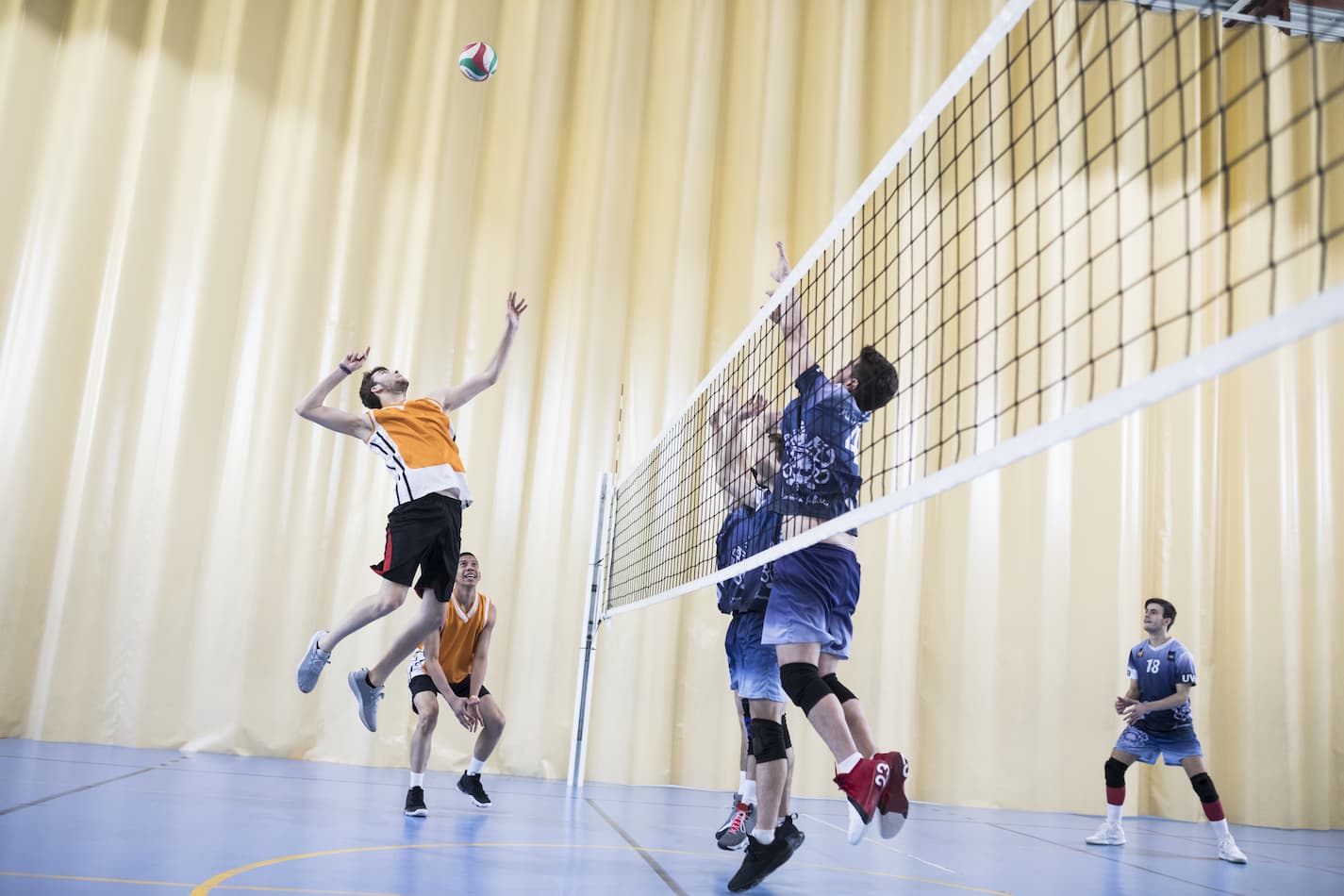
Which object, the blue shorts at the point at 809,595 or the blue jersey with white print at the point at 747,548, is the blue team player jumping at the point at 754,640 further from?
the blue shorts at the point at 809,595

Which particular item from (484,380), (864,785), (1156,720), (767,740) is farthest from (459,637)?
(1156,720)

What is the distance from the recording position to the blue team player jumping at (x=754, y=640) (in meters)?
3.80

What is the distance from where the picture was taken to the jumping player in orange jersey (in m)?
4.54

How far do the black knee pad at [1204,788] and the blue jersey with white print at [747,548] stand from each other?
10.4 feet

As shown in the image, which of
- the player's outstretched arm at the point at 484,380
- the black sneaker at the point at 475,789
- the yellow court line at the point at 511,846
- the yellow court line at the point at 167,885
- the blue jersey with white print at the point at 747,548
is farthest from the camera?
the black sneaker at the point at 475,789

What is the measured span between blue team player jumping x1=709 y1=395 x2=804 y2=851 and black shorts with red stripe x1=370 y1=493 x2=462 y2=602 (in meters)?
1.18

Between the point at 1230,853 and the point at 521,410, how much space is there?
519cm

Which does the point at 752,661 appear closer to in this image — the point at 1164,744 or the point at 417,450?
the point at 417,450

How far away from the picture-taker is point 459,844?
408 cm

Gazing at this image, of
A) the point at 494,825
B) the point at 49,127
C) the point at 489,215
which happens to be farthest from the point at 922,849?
the point at 49,127

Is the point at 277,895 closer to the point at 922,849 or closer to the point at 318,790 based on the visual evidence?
the point at 318,790

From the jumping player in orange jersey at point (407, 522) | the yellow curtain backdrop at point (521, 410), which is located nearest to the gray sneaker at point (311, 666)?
the jumping player in orange jersey at point (407, 522)

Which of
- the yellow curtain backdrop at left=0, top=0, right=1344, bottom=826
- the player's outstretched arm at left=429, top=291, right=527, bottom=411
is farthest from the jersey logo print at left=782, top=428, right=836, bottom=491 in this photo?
the yellow curtain backdrop at left=0, top=0, right=1344, bottom=826

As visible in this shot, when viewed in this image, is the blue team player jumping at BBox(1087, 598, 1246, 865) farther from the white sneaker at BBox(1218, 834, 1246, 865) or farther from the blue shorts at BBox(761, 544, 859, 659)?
the blue shorts at BBox(761, 544, 859, 659)
